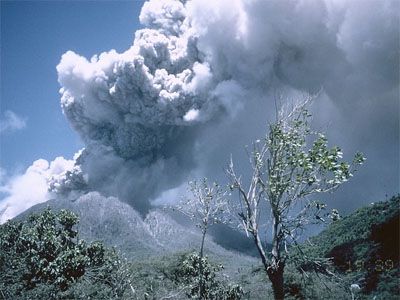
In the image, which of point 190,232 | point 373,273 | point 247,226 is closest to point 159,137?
point 190,232

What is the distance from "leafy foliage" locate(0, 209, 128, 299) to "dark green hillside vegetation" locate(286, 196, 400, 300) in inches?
736

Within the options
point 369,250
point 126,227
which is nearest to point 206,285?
point 369,250

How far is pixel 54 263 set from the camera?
3028 cm

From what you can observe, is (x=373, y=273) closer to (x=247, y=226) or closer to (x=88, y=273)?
(x=88, y=273)

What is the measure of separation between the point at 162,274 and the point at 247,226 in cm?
3752

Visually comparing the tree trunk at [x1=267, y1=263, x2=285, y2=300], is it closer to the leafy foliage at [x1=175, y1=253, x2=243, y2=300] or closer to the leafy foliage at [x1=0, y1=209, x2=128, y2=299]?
the leafy foliage at [x1=0, y1=209, x2=128, y2=299]

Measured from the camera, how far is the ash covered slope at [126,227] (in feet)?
366

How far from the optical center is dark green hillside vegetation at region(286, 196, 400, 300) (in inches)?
1633

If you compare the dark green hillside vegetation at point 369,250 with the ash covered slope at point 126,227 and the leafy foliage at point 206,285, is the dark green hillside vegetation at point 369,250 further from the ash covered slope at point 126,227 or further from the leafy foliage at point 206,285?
the ash covered slope at point 126,227

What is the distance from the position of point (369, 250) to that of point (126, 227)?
3540 inches

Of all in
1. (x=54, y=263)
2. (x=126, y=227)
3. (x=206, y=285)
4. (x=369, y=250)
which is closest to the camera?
(x=54, y=263)

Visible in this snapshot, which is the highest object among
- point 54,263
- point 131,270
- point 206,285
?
point 131,270

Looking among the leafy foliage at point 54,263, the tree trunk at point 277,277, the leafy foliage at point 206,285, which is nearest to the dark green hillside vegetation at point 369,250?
the leafy foliage at point 206,285

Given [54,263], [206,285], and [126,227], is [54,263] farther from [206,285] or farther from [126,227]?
[126,227]
